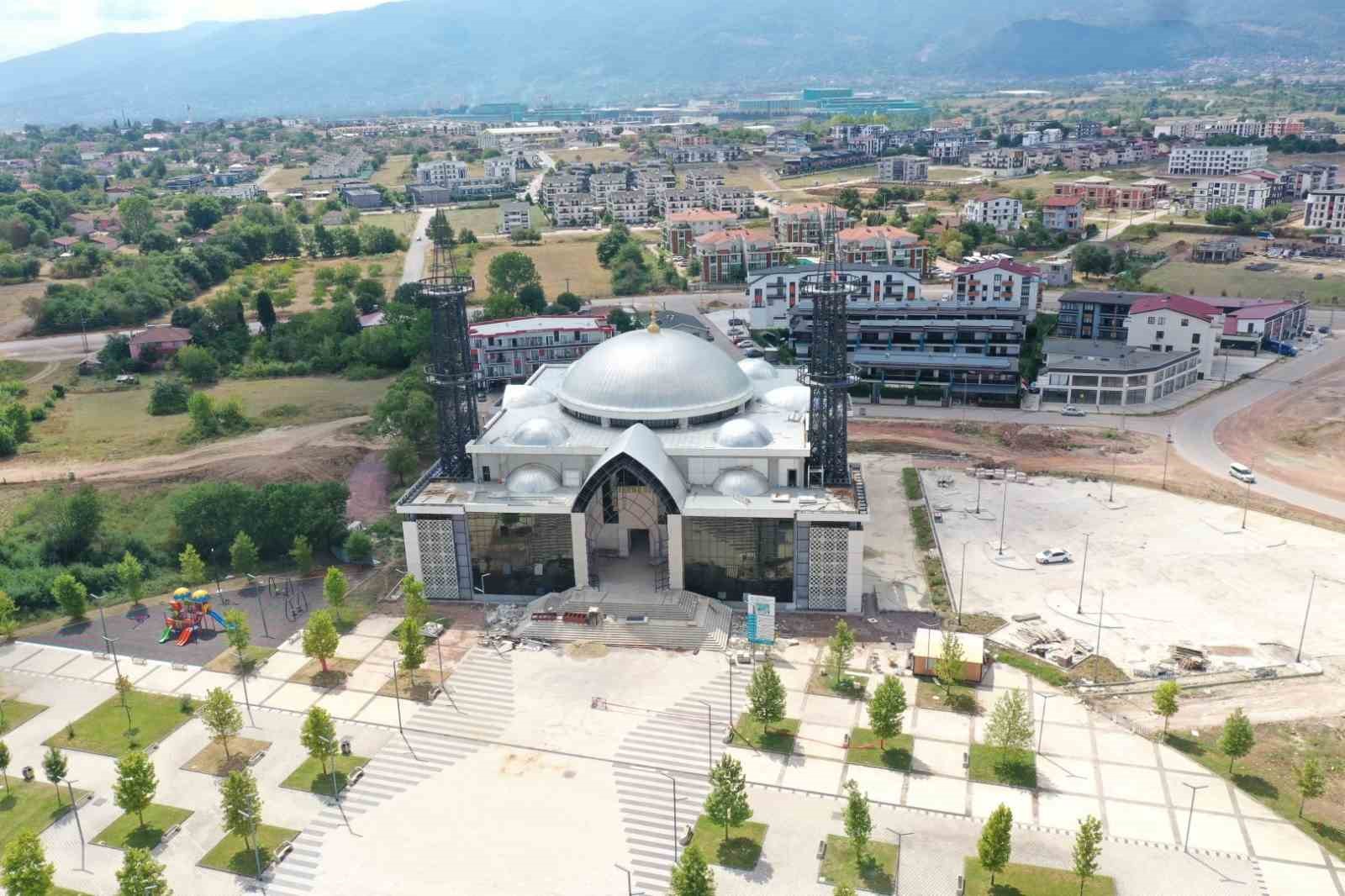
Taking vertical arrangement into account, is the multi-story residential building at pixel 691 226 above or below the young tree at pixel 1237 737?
above

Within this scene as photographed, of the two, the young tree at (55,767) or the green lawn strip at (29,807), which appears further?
the young tree at (55,767)

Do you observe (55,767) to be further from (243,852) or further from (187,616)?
(187,616)

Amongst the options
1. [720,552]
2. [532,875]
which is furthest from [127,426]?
[532,875]

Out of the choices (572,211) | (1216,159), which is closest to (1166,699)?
(572,211)

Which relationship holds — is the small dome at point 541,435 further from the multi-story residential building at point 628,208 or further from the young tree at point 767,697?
the multi-story residential building at point 628,208

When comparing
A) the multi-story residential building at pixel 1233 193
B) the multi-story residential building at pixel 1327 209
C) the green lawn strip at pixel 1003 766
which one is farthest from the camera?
the multi-story residential building at pixel 1233 193

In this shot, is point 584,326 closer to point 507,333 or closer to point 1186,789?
point 507,333

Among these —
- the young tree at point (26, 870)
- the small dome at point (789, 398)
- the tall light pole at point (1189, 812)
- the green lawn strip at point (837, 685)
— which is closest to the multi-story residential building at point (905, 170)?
the small dome at point (789, 398)
